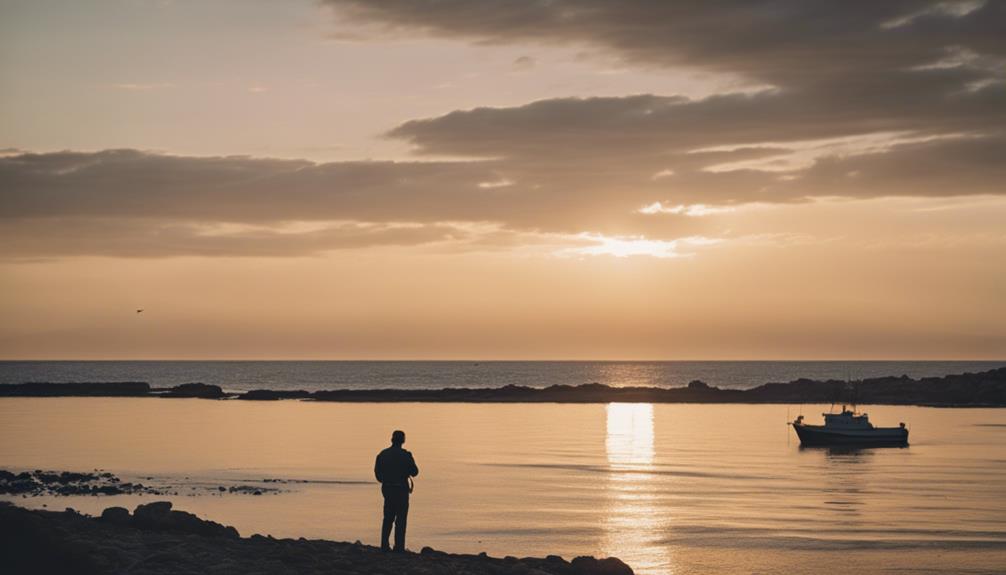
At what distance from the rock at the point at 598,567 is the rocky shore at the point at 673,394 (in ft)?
364

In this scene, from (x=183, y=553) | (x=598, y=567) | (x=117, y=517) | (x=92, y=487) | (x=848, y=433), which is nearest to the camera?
(x=183, y=553)

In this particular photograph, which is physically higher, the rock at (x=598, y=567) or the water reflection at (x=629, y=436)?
the water reflection at (x=629, y=436)

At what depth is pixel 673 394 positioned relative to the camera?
15262 centimetres

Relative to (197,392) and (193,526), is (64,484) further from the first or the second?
(197,392)

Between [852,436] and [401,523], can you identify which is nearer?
[401,523]

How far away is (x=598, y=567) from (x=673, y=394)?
426 ft

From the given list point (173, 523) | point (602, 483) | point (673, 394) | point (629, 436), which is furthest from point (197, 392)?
point (173, 523)

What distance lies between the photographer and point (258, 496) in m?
41.4

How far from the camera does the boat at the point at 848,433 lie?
7519 centimetres

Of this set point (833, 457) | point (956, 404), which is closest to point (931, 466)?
point (833, 457)

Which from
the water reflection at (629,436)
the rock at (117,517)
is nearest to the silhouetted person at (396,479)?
the rock at (117,517)

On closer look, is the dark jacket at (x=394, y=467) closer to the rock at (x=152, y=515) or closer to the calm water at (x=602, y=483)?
the rock at (x=152, y=515)

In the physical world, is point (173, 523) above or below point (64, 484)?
above

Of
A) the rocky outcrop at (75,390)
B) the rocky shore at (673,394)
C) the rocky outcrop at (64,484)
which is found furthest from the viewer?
the rocky outcrop at (75,390)
